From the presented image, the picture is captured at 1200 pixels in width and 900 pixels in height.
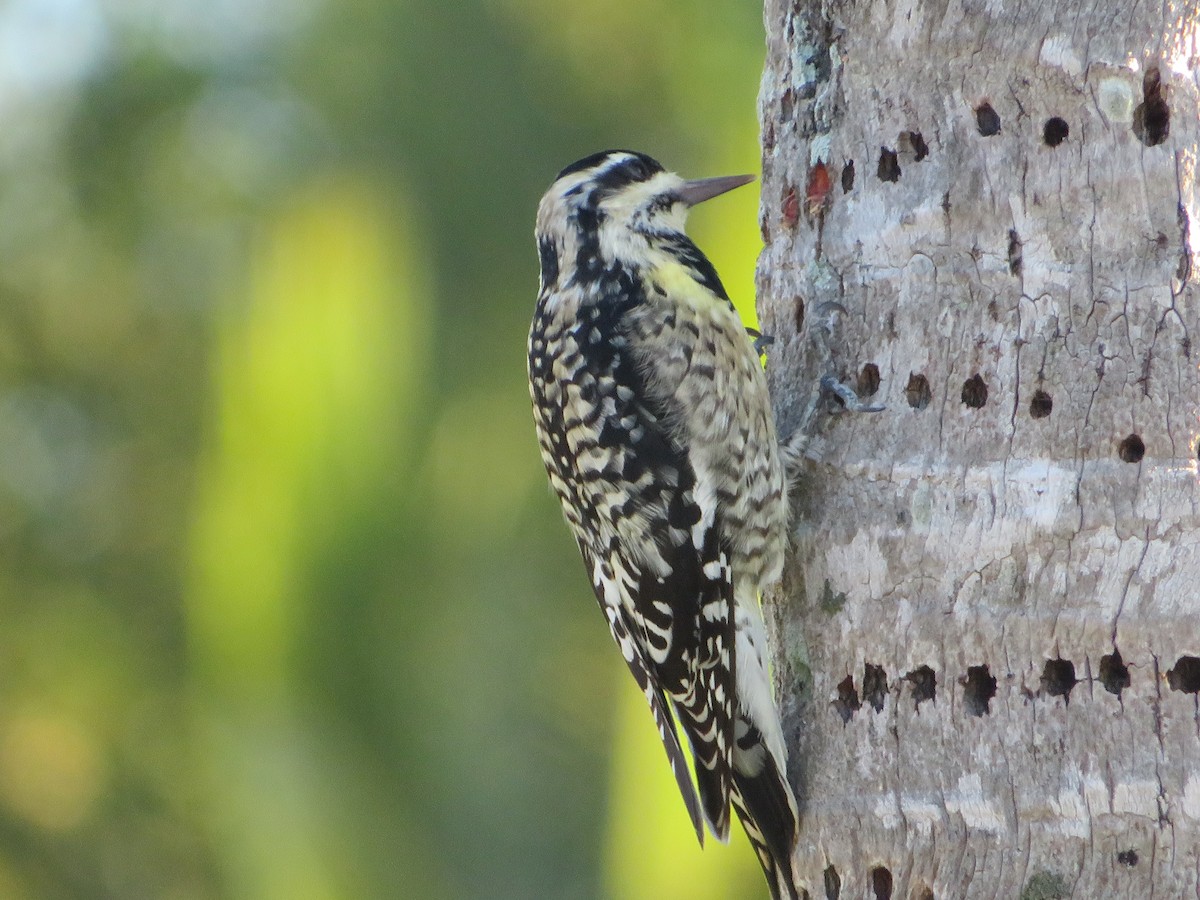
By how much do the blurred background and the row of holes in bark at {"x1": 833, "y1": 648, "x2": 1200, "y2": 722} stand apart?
225 cm

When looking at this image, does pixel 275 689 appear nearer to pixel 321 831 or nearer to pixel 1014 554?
pixel 321 831

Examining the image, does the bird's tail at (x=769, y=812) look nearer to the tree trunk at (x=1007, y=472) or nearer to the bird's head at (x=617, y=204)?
the tree trunk at (x=1007, y=472)

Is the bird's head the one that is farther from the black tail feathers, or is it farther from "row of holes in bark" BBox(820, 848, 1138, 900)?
"row of holes in bark" BBox(820, 848, 1138, 900)

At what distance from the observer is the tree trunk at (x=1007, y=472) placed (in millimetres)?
3070

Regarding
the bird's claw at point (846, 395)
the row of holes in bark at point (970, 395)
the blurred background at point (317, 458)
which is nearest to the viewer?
the row of holes in bark at point (970, 395)

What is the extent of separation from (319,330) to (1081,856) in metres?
3.77

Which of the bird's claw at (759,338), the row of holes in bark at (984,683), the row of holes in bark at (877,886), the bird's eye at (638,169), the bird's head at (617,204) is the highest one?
the bird's eye at (638,169)

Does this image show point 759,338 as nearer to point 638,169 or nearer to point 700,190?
point 700,190

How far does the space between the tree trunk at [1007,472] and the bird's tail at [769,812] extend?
0.06 m

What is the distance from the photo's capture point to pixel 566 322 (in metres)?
4.36

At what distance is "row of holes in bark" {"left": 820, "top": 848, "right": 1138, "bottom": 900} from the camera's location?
3006 mm

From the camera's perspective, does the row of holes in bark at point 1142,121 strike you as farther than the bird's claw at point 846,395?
No

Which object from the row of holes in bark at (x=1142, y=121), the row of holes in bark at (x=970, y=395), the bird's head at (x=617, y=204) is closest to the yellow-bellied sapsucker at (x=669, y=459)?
the bird's head at (x=617, y=204)

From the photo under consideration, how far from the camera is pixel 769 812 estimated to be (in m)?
3.70
